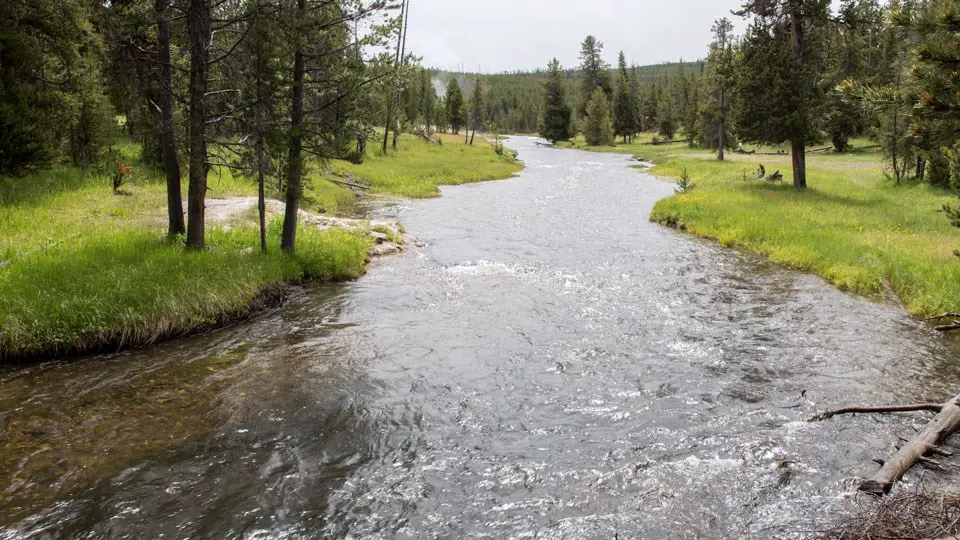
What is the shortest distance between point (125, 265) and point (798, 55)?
30.1 metres

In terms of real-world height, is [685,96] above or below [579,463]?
above

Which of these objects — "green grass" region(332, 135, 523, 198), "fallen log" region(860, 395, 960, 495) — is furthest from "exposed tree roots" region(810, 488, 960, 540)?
"green grass" region(332, 135, 523, 198)

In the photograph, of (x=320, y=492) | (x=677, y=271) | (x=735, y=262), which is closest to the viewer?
(x=320, y=492)

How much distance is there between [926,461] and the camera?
20.5ft

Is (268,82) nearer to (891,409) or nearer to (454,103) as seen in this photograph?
(891,409)

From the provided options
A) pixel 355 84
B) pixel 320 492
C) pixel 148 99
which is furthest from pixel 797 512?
pixel 148 99

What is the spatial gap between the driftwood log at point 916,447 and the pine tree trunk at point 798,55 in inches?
974

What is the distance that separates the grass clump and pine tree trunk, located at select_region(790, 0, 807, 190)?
25556 mm

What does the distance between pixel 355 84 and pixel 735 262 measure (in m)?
12.6

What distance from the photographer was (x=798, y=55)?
91.7 feet

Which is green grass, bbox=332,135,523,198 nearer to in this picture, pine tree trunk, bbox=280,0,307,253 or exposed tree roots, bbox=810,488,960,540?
pine tree trunk, bbox=280,0,307,253

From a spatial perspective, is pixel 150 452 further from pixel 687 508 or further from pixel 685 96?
pixel 685 96

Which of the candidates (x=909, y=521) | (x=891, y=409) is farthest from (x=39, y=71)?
(x=909, y=521)


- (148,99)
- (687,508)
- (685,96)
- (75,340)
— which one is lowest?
(687,508)
